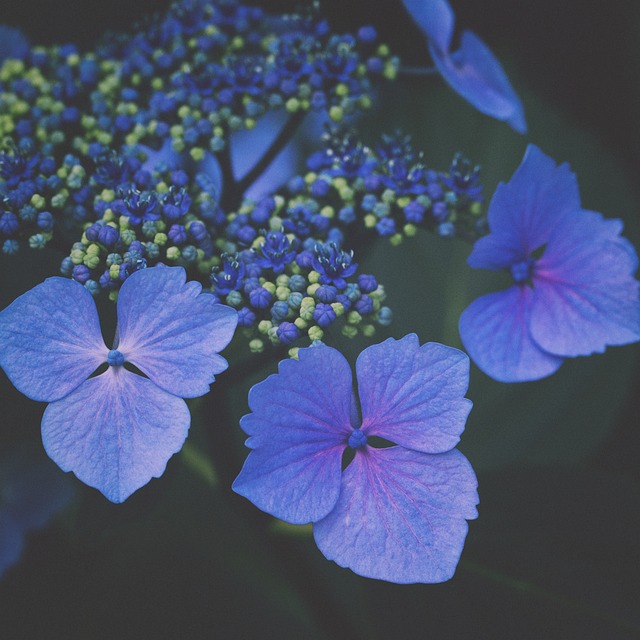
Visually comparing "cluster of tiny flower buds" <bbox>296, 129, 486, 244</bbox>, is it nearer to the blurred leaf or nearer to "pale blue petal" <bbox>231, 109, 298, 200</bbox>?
"pale blue petal" <bbox>231, 109, 298, 200</bbox>

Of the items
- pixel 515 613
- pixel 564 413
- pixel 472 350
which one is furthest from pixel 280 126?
pixel 515 613

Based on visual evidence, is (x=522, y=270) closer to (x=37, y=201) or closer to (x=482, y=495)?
(x=482, y=495)

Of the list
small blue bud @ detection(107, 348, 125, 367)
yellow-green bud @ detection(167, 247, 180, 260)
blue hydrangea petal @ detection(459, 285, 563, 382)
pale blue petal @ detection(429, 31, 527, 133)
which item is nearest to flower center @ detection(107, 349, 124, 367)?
small blue bud @ detection(107, 348, 125, 367)

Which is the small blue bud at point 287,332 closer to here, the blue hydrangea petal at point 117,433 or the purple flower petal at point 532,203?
the blue hydrangea petal at point 117,433

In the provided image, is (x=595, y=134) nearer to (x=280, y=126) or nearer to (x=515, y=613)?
(x=280, y=126)

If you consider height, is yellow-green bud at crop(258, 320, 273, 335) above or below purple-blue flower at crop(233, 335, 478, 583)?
above
